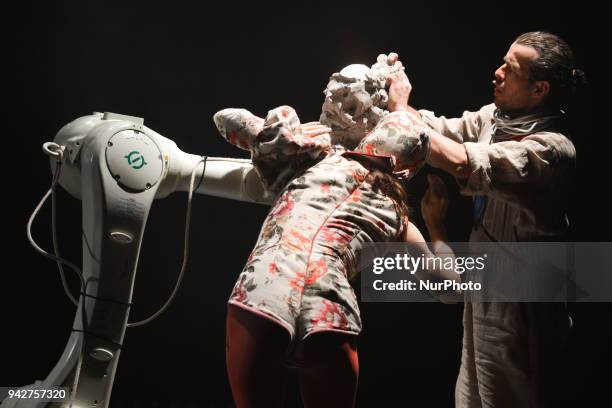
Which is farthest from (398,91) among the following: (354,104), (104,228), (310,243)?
(104,228)

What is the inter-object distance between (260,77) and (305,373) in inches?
37.9

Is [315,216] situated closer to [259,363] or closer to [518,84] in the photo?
[259,363]

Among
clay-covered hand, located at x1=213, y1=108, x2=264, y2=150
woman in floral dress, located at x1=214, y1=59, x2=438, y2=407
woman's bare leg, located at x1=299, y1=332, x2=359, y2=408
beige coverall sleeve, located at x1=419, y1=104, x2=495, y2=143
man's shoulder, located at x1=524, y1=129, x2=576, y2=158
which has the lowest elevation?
woman's bare leg, located at x1=299, y1=332, x2=359, y2=408

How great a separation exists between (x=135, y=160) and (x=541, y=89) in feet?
2.99

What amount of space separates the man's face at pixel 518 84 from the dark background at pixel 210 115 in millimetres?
323

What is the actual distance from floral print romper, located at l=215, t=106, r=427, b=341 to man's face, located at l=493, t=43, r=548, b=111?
313 millimetres

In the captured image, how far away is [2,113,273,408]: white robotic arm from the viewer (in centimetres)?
143

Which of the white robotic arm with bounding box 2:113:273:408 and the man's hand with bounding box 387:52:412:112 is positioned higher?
the man's hand with bounding box 387:52:412:112

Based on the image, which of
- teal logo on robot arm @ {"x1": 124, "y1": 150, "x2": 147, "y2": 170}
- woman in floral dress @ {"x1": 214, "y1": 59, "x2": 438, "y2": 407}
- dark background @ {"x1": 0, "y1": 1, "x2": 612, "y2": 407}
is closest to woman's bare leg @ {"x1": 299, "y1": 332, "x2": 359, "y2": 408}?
woman in floral dress @ {"x1": 214, "y1": 59, "x2": 438, "y2": 407}

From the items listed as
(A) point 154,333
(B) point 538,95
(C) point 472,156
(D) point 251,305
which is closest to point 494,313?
(C) point 472,156

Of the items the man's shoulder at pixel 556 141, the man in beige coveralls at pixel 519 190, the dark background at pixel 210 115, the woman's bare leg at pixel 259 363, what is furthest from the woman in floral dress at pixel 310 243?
the dark background at pixel 210 115

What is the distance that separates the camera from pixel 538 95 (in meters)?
1.61

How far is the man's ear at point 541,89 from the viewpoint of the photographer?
1.60 m

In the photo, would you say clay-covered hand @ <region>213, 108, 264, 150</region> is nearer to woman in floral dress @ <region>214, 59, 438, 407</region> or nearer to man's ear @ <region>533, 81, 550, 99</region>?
woman in floral dress @ <region>214, 59, 438, 407</region>
